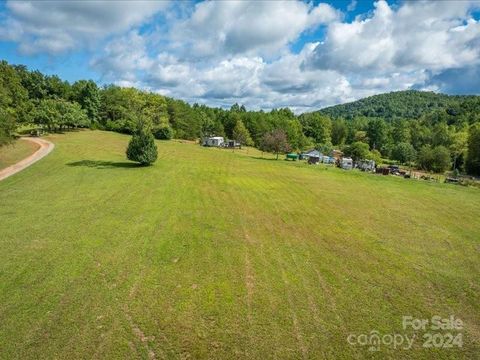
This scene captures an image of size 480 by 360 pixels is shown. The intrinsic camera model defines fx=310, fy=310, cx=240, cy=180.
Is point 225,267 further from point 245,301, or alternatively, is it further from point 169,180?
point 169,180

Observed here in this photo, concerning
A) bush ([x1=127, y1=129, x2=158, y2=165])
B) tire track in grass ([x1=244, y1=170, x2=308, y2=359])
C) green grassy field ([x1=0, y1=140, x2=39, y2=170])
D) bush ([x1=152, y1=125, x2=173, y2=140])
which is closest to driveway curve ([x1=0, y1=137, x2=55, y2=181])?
green grassy field ([x1=0, y1=140, x2=39, y2=170])

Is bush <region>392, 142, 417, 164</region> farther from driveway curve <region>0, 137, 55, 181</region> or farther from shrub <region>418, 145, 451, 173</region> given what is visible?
driveway curve <region>0, 137, 55, 181</region>

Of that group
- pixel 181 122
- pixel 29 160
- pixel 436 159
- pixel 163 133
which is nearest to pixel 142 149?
pixel 29 160

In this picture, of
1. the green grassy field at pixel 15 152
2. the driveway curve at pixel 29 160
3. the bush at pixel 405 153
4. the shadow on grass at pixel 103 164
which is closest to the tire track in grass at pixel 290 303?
the shadow on grass at pixel 103 164

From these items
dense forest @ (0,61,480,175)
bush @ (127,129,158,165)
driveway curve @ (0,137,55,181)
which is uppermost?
dense forest @ (0,61,480,175)

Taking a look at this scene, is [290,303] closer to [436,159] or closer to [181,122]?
[436,159]

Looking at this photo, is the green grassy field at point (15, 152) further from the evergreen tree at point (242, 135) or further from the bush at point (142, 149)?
the evergreen tree at point (242, 135)
